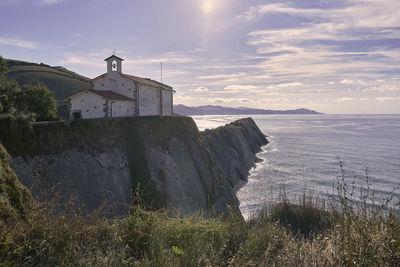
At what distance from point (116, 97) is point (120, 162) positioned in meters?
9.87

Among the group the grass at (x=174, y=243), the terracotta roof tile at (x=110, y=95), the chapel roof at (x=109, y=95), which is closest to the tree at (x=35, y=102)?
the chapel roof at (x=109, y=95)

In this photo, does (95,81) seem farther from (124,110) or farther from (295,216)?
(295,216)

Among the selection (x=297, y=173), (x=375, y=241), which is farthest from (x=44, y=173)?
(x=297, y=173)

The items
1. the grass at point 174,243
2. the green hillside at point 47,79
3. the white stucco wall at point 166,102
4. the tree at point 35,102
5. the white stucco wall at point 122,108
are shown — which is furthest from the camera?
the green hillside at point 47,79

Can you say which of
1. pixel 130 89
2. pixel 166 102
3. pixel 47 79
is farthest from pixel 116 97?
pixel 47 79

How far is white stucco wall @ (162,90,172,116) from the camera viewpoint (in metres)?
39.9

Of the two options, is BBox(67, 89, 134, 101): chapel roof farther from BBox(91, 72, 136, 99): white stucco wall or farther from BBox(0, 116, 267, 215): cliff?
BBox(0, 116, 267, 215): cliff

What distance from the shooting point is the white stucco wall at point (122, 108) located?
29.8m

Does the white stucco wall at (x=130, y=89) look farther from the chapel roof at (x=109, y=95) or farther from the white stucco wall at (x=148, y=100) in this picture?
the chapel roof at (x=109, y=95)

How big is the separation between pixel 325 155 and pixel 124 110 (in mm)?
56927

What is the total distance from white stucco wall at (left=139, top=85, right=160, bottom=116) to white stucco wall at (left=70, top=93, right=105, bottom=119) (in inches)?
235

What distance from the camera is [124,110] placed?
31.3m

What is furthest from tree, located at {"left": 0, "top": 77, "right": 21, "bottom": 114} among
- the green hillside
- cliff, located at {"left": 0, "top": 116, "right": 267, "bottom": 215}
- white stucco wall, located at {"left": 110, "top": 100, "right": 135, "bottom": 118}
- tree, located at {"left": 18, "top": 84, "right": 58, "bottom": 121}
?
the green hillside

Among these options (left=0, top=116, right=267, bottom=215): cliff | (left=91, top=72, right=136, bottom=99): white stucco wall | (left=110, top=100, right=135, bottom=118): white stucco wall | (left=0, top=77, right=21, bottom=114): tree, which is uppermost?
(left=91, top=72, right=136, bottom=99): white stucco wall
